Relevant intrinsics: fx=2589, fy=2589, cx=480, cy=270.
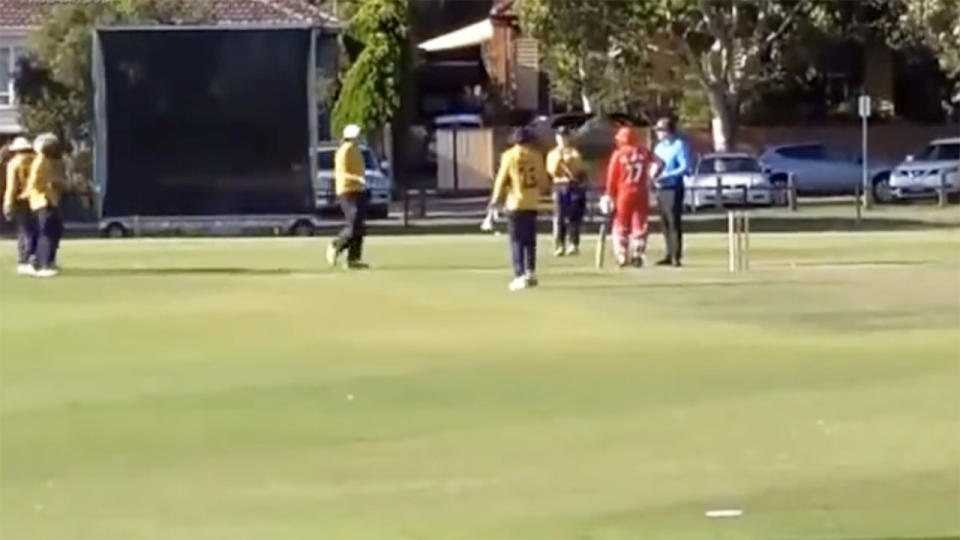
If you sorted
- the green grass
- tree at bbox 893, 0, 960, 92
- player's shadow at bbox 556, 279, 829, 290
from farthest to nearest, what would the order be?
tree at bbox 893, 0, 960, 92 → player's shadow at bbox 556, 279, 829, 290 → the green grass

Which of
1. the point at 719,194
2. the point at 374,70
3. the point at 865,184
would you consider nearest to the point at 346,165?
the point at 719,194

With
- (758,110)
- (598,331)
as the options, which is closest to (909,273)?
(598,331)

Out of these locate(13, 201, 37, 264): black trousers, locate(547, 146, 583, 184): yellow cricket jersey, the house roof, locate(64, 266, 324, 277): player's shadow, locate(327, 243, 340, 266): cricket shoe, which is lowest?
locate(64, 266, 324, 277): player's shadow

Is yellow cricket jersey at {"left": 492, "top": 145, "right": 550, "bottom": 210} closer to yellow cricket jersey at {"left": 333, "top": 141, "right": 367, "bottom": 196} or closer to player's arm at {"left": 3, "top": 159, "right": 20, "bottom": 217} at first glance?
yellow cricket jersey at {"left": 333, "top": 141, "right": 367, "bottom": 196}

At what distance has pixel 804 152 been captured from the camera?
6294 centimetres

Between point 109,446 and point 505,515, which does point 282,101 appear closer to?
point 109,446

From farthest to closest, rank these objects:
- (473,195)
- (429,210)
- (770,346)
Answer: (473,195)
(429,210)
(770,346)

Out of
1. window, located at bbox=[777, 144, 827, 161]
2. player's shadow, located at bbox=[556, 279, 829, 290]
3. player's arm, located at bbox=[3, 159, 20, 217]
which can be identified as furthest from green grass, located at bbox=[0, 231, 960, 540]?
window, located at bbox=[777, 144, 827, 161]

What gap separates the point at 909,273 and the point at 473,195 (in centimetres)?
3593

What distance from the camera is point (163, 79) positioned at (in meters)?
41.9

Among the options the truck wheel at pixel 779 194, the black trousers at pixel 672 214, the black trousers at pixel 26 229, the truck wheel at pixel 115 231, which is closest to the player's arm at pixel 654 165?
the black trousers at pixel 672 214

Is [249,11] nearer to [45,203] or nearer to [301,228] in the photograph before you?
[301,228]

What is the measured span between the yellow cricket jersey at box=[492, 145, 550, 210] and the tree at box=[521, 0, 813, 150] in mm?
33354

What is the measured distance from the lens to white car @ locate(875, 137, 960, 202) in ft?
187
